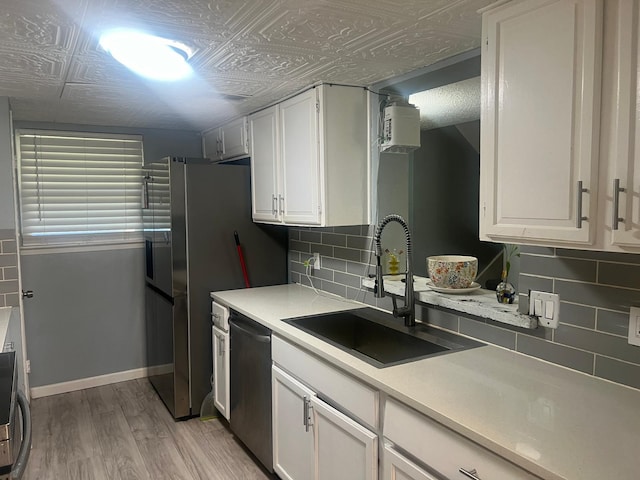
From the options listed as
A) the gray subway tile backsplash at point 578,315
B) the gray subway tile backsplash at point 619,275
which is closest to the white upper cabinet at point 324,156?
the gray subway tile backsplash at point 578,315

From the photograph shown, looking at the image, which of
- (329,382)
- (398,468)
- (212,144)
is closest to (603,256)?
(398,468)

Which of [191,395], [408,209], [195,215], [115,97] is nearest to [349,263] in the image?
[408,209]

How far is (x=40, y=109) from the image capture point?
10.2ft

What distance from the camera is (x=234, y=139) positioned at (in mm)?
3500

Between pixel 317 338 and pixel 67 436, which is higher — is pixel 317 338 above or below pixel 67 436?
above

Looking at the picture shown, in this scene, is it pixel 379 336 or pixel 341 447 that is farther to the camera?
pixel 379 336

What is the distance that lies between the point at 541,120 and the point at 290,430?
1686 mm

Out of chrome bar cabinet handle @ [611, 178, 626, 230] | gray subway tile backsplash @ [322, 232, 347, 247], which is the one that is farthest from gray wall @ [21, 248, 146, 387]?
chrome bar cabinet handle @ [611, 178, 626, 230]

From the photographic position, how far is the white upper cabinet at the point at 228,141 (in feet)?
11.1

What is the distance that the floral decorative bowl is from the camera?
2.16 meters

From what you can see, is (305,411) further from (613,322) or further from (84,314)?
(84,314)

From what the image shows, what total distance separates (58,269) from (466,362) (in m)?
3.15

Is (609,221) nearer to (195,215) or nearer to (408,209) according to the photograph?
(408,209)

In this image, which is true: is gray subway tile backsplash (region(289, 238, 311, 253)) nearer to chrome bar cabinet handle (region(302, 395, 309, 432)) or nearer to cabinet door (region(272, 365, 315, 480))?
cabinet door (region(272, 365, 315, 480))
